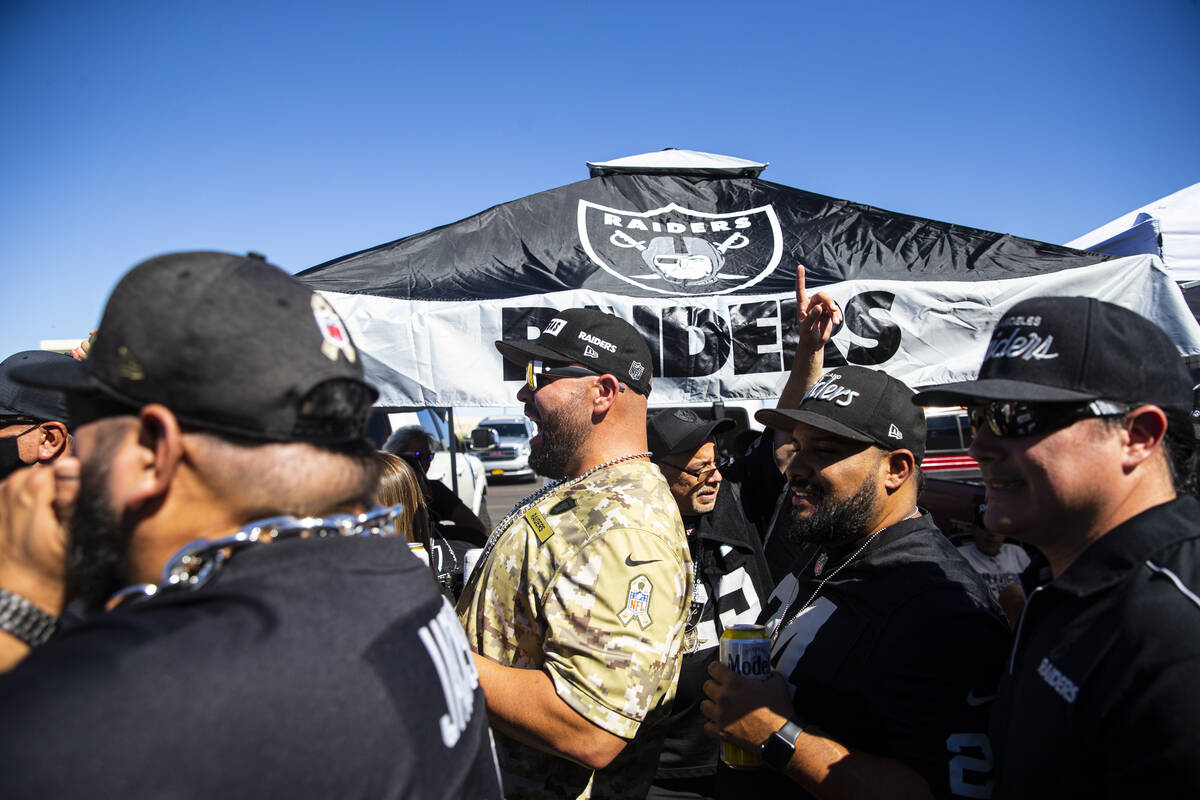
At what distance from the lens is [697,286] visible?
14.1ft

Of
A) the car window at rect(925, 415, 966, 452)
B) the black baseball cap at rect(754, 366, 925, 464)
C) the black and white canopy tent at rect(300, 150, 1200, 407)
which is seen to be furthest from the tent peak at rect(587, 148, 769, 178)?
the car window at rect(925, 415, 966, 452)

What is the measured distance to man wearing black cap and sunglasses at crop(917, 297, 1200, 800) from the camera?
1.27m

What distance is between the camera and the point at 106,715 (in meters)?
0.80

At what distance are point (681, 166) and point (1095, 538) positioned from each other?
12.0 feet


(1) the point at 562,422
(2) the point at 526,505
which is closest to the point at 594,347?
(1) the point at 562,422

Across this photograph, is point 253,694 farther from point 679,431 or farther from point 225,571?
point 679,431

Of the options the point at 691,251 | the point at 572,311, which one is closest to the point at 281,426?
the point at 572,311

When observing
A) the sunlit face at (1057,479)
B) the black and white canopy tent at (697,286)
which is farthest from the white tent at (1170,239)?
the sunlit face at (1057,479)

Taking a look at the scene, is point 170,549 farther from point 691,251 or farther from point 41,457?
point 691,251

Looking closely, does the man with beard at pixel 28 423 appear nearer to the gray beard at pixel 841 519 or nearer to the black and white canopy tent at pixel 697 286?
the black and white canopy tent at pixel 697 286

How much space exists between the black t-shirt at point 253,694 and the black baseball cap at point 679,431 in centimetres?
278

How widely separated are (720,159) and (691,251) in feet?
2.82

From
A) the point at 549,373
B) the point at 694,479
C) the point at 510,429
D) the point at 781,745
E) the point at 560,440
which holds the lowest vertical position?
the point at 510,429

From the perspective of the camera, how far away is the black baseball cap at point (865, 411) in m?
2.53
